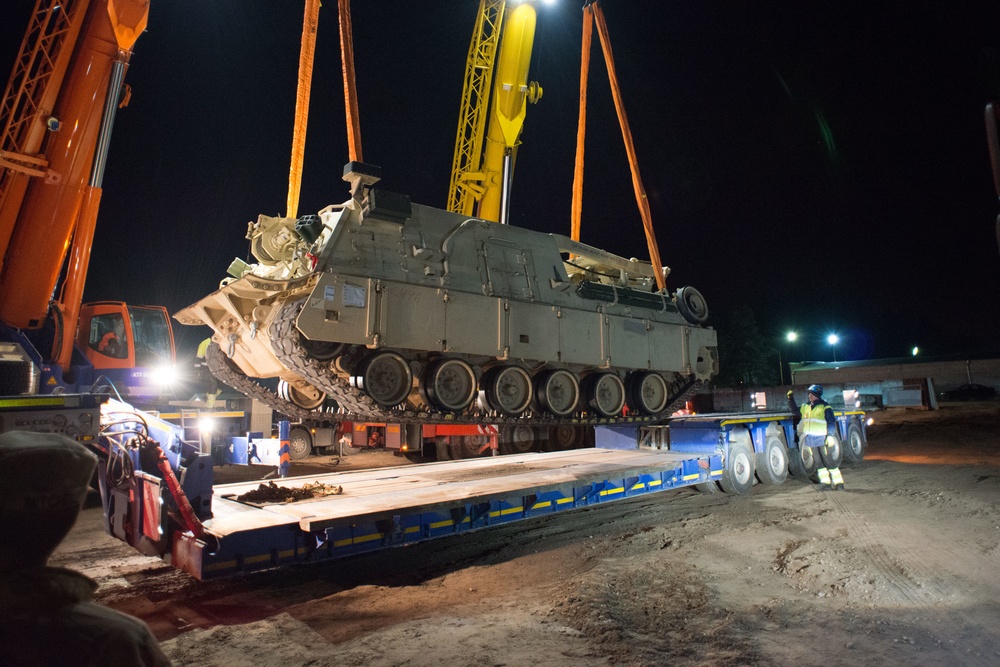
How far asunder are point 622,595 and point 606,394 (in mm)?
5294

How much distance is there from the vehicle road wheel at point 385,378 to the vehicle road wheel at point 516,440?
820cm

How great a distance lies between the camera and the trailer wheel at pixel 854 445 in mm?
14523

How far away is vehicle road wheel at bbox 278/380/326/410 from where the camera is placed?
927 cm

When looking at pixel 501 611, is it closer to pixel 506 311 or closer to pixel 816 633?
pixel 816 633

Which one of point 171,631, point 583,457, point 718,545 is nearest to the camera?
point 171,631

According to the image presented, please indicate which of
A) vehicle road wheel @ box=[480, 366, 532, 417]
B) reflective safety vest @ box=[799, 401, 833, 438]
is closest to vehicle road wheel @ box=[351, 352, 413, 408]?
vehicle road wheel @ box=[480, 366, 532, 417]

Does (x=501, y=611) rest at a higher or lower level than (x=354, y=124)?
lower

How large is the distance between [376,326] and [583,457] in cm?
439

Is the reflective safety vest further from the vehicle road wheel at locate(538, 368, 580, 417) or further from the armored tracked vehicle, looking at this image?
the vehicle road wheel at locate(538, 368, 580, 417)

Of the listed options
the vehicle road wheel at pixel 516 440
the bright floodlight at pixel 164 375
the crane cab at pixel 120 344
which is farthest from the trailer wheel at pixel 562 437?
the crane cab at pixel 120 344

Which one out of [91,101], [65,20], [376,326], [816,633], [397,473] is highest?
[65,20]

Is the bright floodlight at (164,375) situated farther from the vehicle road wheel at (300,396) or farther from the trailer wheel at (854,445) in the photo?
the trailer wheel at (854,445)

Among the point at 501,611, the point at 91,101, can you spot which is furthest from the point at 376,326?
the point at 91,101

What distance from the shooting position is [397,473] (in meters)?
8.59
